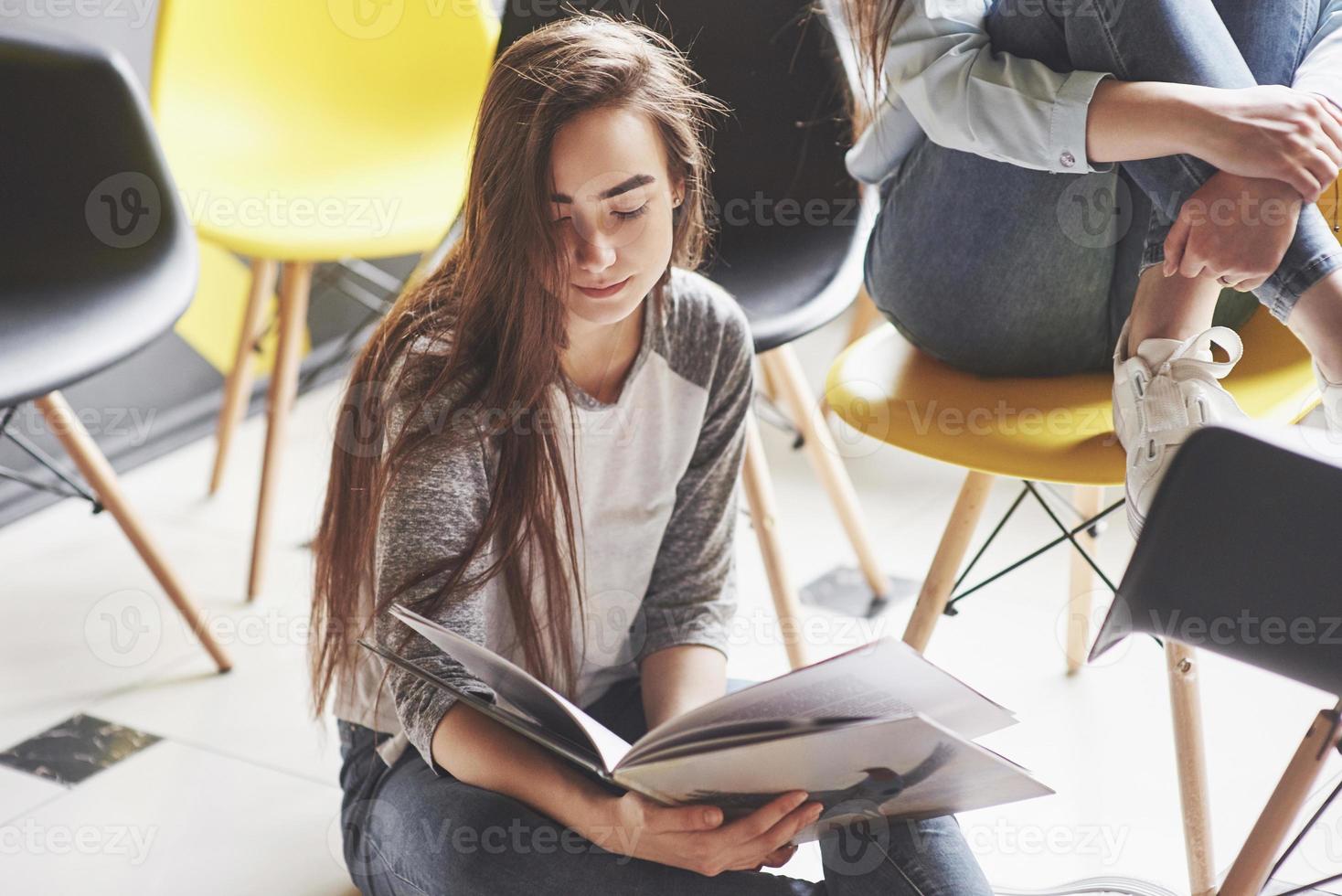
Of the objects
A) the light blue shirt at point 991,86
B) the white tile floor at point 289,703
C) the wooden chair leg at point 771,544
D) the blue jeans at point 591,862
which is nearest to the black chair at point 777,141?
the wooden chair leg at point 771,544

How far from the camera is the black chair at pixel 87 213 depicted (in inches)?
57.8

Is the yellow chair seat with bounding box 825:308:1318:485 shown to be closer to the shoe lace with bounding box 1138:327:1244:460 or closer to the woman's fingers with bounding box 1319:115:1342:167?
the shoe lace with bounding box 1138:327:1244:460

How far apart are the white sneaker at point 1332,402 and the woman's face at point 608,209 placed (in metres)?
0.43

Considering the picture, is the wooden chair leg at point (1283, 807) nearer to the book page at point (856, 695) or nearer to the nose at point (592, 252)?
the book page at point (856, 695)

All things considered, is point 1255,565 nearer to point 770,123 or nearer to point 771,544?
point 771,544

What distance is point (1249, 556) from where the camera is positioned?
64cm

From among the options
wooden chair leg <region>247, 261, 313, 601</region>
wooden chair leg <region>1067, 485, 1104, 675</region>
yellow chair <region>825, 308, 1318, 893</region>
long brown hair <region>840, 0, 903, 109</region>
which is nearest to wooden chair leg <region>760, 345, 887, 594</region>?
wooden chair leg <region>1067, 485, 1104, 675</region>

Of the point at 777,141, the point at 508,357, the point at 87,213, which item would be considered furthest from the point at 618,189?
the point at 87,213

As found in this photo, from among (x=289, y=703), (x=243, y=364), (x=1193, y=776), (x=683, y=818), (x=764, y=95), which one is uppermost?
(x=764, y=95)

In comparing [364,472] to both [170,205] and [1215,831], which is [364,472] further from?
[1215,831]

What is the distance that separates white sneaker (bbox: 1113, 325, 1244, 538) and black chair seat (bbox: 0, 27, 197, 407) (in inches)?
37.8

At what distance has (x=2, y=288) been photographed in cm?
149

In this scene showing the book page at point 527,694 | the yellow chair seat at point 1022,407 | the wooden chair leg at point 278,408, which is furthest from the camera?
the wooden chair leg at point 278,408

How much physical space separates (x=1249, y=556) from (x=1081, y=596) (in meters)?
0.87
